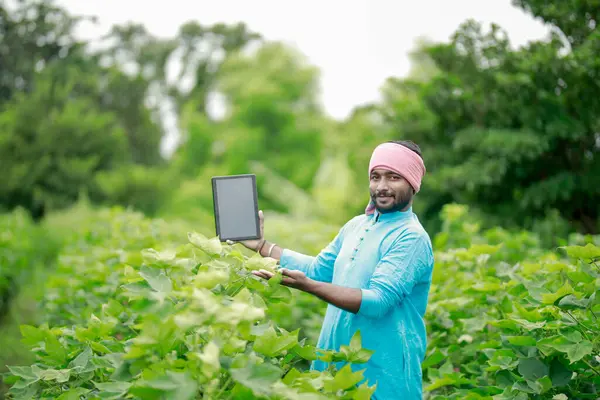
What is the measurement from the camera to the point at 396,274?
9.87ft

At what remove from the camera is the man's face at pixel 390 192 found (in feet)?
10.5

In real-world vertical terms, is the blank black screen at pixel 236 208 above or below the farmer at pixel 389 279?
above

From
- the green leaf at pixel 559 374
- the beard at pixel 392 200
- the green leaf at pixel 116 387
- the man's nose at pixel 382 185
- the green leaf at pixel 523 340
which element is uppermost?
the man's nose at pixel 382 185

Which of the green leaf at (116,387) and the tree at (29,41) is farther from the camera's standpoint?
the tree at (29,41)

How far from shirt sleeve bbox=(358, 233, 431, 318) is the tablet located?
65cm

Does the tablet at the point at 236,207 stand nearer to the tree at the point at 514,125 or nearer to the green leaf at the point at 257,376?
the green leaf at the point at 257,376

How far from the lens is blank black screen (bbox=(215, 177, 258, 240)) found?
3307 mm

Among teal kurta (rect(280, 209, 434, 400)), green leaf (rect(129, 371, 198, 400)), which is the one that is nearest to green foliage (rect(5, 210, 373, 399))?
green leaf (rect(129, 371, 198, 400))

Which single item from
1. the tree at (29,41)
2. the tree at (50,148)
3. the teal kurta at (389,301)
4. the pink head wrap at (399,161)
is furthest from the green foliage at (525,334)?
the tree at (29,41)

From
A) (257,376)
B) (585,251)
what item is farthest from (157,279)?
(585,251)

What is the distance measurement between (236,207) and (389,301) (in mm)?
859

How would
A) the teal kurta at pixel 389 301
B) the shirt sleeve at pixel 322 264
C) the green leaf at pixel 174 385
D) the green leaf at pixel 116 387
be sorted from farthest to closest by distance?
the shirt sleeve at pixel 322 264 < the teal kurta at pixel 389 301 < the green leaf at pixel 116 387 < the green leaf at pixel 174 385

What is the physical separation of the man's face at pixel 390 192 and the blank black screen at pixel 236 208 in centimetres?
59

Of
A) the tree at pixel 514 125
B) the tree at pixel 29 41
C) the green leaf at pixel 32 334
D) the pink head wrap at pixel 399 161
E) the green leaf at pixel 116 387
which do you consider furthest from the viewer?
the tree at pixel 29 41
